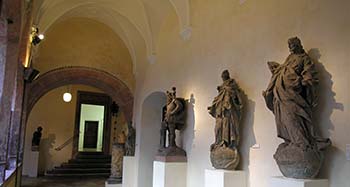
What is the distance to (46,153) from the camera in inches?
496

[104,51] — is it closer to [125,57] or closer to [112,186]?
[125,57]

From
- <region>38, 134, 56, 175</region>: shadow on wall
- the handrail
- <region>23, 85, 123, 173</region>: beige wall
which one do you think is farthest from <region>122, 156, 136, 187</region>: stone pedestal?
the handrail

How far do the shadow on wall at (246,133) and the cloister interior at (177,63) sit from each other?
0.04 feet

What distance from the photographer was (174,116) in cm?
554

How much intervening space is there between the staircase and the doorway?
40 cm

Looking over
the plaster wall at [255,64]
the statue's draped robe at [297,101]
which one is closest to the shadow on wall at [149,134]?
the plaster wall at [255,64]

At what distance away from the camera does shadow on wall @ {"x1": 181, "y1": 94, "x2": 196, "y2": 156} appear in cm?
539

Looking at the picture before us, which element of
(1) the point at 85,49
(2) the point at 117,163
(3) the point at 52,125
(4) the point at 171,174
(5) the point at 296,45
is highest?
(1) the point at 85,49

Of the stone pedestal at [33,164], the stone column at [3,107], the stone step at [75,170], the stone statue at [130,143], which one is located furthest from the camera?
the stone step at [75,170]

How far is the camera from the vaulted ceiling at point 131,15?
19.8 feet

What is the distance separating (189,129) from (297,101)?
278 centimetres

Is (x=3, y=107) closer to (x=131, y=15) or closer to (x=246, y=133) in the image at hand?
(x=246, y=133)

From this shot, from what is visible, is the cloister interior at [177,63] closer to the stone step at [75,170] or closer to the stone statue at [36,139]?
the stone step at [75,170]

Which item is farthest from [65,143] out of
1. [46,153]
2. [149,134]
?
[149,134]
